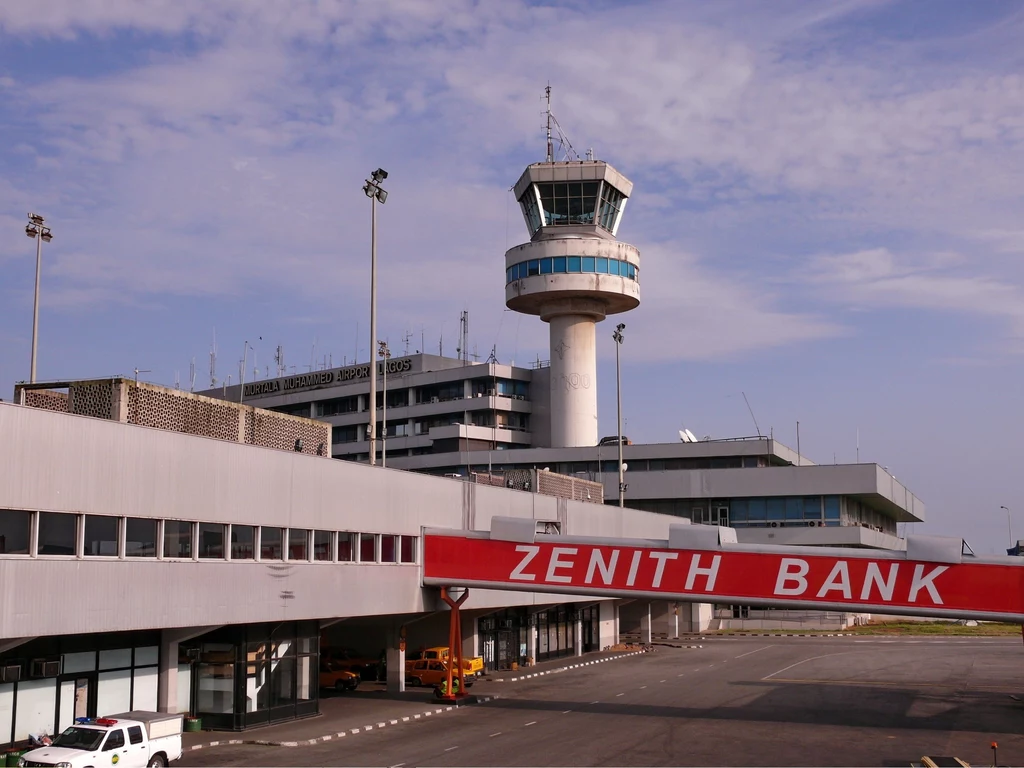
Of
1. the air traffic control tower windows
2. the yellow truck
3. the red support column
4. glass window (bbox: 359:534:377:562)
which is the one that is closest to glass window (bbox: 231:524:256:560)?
glass window (bbox: 359:534:377:562)

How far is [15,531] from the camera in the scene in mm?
25891

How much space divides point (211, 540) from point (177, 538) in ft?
5.01

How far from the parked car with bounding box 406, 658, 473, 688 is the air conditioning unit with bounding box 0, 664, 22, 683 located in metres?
23.6

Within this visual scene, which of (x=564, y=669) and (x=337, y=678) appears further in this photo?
(x=564, y=669)

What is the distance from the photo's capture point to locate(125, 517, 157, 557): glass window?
29.3 metres

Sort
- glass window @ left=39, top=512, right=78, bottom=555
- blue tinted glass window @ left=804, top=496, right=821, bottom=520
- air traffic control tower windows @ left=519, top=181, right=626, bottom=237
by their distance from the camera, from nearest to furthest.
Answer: glass window @ left=39, top=512, right=78, bottom=555 < air traffic control tower windows @ left=519, top=181, right=626, bottom=237 < blue tinted glass window @ left=804, top=496, right=821, bottom=520

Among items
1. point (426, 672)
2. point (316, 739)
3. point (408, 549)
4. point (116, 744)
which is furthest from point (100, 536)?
point (426, 672)

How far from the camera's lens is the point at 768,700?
150 ft

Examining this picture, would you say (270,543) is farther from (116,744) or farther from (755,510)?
(755,510)

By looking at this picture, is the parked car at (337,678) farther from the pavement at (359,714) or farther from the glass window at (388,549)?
the glass window at (388,549)

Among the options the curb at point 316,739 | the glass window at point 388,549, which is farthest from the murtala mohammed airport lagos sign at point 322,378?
the curb at point 316,739

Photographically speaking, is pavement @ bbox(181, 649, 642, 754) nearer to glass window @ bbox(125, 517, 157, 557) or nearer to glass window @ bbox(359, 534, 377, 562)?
glass window @ bbox(359, 534, 377, 562)

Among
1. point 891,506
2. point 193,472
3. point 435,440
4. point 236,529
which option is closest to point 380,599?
point 236,529

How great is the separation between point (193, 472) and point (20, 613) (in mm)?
7223
